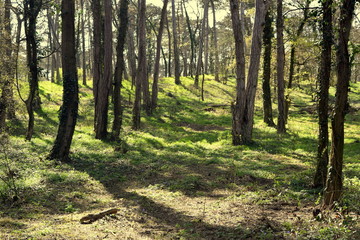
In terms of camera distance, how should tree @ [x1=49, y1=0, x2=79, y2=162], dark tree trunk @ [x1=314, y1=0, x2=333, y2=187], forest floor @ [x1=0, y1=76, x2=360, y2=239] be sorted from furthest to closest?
tree @ [x1=49, y1=0, x2=79, y2=162] < dark tree trunk @ [x1=314, y1=0, x2=333, y2=187] < forest floor @ [x1=0, y1=76, x2=360, y2=239]

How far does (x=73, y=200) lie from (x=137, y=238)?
3047mm

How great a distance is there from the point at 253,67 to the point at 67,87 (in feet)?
26.2

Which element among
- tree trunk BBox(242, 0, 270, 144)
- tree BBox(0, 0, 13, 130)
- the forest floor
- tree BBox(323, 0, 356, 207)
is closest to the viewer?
tree BBox(323, 0, 356, 207)

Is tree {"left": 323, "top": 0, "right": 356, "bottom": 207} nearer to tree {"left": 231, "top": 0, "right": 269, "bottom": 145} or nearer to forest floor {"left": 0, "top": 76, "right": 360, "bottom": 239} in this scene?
forest floor {"left": 0, "top": 76, "right": 360, "bottom": 239}

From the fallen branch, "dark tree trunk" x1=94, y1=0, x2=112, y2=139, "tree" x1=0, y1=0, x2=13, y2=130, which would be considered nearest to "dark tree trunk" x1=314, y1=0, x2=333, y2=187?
the fallen branch

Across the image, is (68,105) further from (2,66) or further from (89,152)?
(2,66)

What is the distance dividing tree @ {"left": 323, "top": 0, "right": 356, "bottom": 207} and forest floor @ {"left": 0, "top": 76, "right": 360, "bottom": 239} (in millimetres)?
397

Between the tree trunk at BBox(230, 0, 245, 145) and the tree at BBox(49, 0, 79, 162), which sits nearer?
the tree at BBox(49, 0, 79, 162)

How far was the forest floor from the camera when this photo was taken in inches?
239

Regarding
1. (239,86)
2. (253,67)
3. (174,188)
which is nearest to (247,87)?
(239,86)

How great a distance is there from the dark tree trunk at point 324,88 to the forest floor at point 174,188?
2.75 feet

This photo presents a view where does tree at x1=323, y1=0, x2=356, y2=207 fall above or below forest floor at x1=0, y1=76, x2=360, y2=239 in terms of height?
above

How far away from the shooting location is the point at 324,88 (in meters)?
7.07

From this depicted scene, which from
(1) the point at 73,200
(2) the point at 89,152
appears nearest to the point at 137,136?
(2) the point at 89,152
